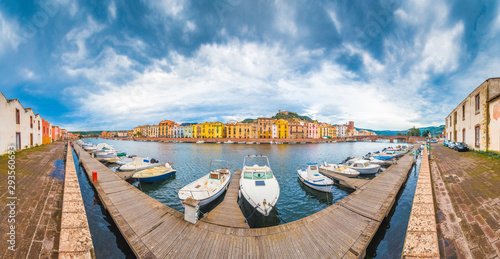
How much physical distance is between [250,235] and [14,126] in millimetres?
32171

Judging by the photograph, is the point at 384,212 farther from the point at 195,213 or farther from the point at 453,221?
the point at 195,213

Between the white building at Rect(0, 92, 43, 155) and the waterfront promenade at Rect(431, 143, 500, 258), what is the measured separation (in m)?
32.5

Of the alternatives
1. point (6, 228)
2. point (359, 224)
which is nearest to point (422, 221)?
point (359, 224)

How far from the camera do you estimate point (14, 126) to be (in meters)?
20.0

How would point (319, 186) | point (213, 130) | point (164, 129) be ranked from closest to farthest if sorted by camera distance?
point (319, 186) → point (213, 130) → point (164, 129)

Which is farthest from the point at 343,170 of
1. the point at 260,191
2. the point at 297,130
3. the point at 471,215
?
the point at 297,130

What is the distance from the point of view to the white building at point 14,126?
16.9 meters

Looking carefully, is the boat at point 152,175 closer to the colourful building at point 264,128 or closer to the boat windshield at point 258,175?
the boat windshield at point 258,175

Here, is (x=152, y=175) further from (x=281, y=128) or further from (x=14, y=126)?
(x=281, y=128)

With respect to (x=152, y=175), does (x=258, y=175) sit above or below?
above

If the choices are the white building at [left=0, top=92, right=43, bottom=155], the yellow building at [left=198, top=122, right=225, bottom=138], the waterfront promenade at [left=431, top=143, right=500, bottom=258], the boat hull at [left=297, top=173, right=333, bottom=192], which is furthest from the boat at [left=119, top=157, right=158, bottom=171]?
the yellow building at [left=198, top=122, right=225, bottom=138]

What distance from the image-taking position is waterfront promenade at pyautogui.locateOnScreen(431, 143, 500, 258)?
15.8 feet

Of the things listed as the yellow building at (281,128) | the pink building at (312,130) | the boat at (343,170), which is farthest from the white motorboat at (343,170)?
the pink building at (312,130)

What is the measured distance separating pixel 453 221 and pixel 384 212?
212 cm
